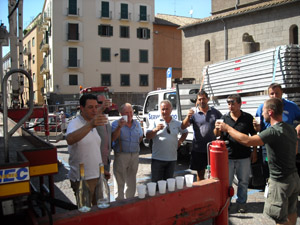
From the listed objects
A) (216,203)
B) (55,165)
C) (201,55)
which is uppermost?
(201,55)

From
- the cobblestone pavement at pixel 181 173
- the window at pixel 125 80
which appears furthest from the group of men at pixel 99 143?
the window at pixel 125 80

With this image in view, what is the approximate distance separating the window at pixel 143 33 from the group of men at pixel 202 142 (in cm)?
3715

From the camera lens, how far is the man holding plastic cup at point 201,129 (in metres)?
4.84

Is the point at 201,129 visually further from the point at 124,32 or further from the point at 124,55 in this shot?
the point at 124,32

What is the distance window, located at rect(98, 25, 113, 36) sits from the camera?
39.0 meters

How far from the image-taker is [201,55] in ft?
80.1

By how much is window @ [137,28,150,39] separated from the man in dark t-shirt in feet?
127

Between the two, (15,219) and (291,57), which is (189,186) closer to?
(15,219)

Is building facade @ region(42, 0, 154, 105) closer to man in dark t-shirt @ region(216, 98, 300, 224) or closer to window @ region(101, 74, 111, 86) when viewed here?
window @ region(101, 74, 111, 86)

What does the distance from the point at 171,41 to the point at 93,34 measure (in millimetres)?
10949

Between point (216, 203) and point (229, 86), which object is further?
point (229, 86)

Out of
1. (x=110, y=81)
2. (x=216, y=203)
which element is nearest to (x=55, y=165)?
(x=216, y=203)

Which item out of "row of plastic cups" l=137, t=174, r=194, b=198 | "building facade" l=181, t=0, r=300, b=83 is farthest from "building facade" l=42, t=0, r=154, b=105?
"row of plastic cups" l=137, t=174, r=194, b=198

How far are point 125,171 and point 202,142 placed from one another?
4.43ft
